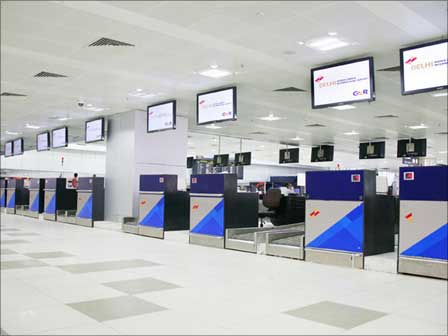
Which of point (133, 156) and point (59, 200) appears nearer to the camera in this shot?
point (133, 156)

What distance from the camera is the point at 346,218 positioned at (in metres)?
6.92

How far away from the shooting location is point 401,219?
6.21m

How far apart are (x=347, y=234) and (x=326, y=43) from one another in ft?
10.7

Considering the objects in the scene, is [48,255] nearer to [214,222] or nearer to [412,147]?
[214,222]

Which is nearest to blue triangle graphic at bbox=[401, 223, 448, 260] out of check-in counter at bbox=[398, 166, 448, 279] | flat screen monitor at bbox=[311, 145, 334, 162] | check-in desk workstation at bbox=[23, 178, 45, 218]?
check-in counter at bbox=[398, 166, 448, 279]

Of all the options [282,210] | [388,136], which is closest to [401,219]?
[282,210]

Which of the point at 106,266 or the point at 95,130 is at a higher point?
the point at 95,130

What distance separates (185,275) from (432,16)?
4971mm

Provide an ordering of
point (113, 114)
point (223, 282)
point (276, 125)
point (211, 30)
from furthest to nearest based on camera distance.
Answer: point (276, 125), point (113, 114), point (211, 30), point (223, 282)

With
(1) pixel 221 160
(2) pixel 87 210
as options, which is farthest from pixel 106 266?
(1) pixel 221 160

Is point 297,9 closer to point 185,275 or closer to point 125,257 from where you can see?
point 185,275

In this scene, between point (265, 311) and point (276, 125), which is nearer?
point (265, 311)

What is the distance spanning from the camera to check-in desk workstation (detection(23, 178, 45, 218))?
17.2 m

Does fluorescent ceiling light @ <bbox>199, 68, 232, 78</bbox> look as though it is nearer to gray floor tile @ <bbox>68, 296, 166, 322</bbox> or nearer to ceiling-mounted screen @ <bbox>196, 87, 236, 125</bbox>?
ceiling-mounted screen @ <bbox>196, 87, 236, 125</bbox>
